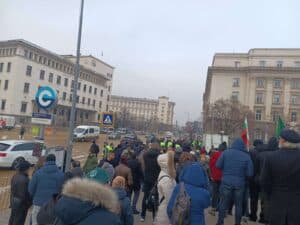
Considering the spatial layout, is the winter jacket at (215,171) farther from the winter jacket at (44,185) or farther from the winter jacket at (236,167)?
the winter jacket at (44,185)

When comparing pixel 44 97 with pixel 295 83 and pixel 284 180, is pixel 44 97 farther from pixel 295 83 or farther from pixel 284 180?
pixel 295 83

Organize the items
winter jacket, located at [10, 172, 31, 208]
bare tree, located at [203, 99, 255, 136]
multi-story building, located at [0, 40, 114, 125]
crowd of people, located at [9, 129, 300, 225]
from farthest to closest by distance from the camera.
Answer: multi-story building, located at [0, 40, 114, 125]
bare tree, located at [203, 99, 255, 136]
winter jacket, located at [10, 172, 31, 208]
crowd of people, located at [9, 129, 300, 225]

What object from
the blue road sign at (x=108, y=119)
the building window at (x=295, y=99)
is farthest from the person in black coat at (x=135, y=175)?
the building window at (x=295, y=99)

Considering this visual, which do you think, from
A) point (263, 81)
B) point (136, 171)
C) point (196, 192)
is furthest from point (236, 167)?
point (263, 81)

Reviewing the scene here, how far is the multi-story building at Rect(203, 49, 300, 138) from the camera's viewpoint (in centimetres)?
7288

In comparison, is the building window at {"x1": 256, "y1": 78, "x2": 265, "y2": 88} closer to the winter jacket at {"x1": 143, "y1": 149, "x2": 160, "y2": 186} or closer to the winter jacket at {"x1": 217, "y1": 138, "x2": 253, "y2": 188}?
the winter jacket at {"x1": 143, "y1": 149, "x2": 160, "y2": 186}

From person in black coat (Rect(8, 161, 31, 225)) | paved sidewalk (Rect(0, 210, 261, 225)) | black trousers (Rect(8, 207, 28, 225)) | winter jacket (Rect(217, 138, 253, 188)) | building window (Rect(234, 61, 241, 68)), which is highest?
building window (Rect(234, 61, 241, 68))

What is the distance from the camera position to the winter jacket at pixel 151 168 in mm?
7902

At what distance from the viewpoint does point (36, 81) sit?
7038cm

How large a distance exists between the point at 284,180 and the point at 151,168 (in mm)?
4039

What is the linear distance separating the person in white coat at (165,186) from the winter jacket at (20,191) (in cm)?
244

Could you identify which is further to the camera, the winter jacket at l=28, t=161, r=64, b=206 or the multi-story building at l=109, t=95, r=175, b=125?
the multi-story building at l=109, t=95, r=175, b=125

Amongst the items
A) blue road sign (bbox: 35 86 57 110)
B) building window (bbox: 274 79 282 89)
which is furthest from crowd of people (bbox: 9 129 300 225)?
building window (bbox: 274 79 282 89)

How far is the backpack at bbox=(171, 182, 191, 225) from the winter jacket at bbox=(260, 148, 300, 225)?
1.11 metres
